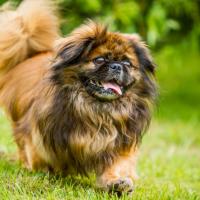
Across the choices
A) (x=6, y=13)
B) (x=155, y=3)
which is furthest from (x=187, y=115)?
(x=6, y=13)

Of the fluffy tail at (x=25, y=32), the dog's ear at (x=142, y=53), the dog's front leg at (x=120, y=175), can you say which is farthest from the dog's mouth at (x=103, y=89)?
the fluffy tail at (x=25, y=32)

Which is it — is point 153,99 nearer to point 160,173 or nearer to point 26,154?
point 26,154

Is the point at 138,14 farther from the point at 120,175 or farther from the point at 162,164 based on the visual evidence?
the point at 120,175

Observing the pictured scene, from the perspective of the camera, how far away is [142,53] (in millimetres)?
5961

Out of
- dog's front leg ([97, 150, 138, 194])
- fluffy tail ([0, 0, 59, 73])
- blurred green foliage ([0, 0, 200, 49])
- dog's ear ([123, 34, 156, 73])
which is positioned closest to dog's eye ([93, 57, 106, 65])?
dog's ear ([123, 34, 156, 73])

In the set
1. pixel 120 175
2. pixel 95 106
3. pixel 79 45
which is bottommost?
pixel 120 175

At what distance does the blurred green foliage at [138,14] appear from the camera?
1197 centimetres

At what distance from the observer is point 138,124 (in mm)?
5926

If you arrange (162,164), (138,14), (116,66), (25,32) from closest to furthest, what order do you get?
1. (116,66)
2. (25,32)
3. (162,164)
4. (138,14)

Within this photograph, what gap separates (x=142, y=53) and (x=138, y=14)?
721 cm

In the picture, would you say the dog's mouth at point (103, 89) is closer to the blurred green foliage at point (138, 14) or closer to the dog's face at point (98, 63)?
the dog's face at point (98, 63)

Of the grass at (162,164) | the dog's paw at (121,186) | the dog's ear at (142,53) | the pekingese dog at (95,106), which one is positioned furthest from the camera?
the dog's ear at (142,53)

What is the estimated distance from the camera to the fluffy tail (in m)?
6.86

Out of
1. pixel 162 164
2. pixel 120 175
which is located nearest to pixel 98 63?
pixel 120 175
